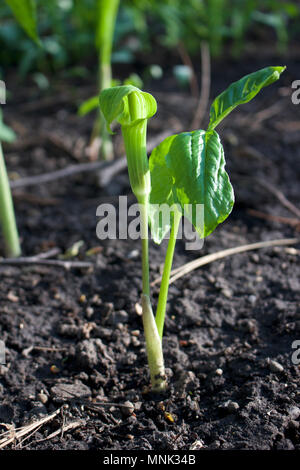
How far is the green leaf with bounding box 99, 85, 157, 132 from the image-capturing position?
0.73 metres

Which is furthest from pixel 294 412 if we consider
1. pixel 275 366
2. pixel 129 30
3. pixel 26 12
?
pixel 129 30

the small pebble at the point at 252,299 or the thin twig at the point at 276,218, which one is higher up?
the thin twig at the point at 276,218

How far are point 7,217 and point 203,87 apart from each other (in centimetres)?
151

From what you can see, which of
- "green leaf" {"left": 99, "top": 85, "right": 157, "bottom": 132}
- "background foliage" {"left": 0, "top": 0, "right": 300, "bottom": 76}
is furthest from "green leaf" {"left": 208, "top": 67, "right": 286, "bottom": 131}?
"background foliage" {"left": 0, "top": 0, "right": 300, "bottom": 76}

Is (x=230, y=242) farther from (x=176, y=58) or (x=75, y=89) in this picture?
(x=176, y=58)

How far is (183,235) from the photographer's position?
60.1 inches

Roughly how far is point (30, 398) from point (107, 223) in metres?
0.74

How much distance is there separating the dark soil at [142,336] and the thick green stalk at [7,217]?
0.07 meters

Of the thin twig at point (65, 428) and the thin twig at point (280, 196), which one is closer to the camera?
the thin twig at point (65, 428)

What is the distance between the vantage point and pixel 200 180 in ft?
2.41

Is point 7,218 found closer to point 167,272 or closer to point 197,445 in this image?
point 167,272

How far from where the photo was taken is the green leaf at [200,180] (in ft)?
2.39

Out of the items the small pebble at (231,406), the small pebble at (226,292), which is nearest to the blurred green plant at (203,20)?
the small pebble at (226,292)

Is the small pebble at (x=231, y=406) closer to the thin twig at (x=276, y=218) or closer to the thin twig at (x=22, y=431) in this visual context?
the thin twig at (x=22, y=431)
